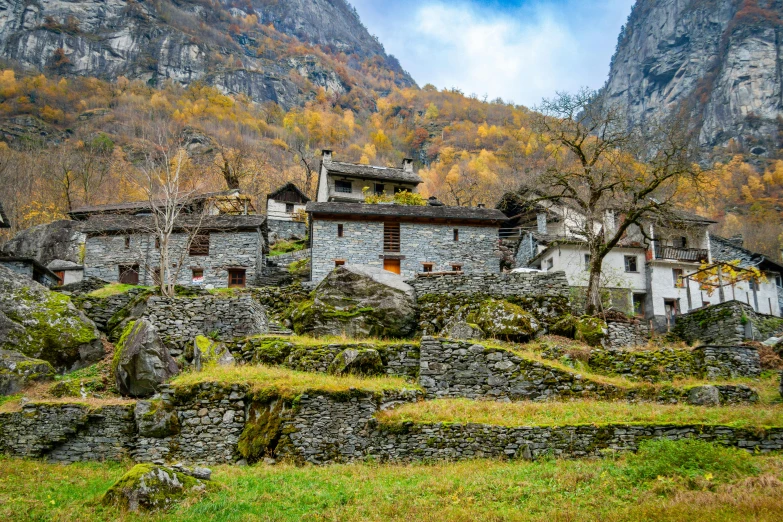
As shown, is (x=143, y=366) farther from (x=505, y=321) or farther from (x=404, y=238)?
(x=404, y=238)

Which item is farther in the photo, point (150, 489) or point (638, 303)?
point (638, 303)

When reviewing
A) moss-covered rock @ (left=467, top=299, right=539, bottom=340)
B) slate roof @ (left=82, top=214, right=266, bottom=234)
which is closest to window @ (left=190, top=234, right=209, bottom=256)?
slate roof @ (left=82, top=214, right=266, bottom=234)

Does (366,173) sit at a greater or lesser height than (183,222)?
greater

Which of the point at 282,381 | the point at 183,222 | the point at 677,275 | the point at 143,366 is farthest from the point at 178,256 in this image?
the point at 677,275

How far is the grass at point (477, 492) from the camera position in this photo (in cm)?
973

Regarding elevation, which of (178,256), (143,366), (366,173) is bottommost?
(143,366)

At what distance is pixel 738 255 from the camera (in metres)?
41.7

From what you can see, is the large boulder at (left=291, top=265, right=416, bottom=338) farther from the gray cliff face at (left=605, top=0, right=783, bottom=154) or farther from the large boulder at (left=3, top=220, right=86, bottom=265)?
the gray cliff face at (left=605, top=0, right=783, bottom=154)

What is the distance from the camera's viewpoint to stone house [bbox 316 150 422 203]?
47594mm

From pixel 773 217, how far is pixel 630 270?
42.2m

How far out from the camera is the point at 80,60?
139 m

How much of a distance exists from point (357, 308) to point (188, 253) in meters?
15.6

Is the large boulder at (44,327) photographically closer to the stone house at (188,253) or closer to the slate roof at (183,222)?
the stone house at (188,253)

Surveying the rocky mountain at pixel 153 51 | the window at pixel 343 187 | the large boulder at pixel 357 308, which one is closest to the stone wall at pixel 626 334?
the large boulder at pixel 357 308
